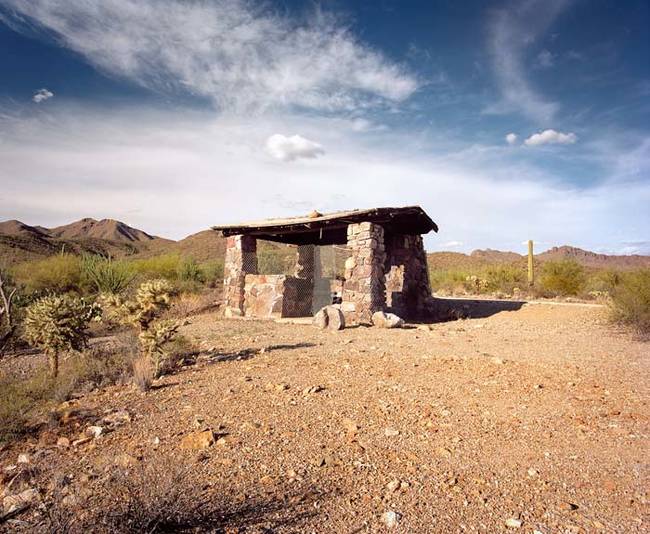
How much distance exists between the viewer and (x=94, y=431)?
3967 millimetres

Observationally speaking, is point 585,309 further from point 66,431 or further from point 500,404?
point 66,431

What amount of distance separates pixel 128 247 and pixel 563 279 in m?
36.4

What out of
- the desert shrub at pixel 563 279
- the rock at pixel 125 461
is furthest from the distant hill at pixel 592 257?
the rock at pixel 125 461

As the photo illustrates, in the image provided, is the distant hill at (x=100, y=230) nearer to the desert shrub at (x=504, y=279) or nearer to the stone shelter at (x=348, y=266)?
the desert shrub at (x=504, y=279)

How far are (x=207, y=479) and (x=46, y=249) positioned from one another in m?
34.9

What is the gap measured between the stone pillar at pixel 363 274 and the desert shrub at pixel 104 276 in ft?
23.9

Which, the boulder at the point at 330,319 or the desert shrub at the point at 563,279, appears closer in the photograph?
the boulder at the point at 330,319

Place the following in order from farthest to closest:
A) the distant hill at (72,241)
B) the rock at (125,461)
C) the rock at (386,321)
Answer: the distant hill at (72,241) → the rock at (386,321) → the rock at (125,461)

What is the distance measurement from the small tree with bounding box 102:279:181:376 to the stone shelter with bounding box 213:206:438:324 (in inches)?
213

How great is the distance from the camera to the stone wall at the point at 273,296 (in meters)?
12.2

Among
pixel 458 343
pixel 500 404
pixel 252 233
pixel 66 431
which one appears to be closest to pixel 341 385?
pixel 500 404

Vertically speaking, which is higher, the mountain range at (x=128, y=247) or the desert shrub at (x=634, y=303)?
the mountain range at (x=128, y=247)

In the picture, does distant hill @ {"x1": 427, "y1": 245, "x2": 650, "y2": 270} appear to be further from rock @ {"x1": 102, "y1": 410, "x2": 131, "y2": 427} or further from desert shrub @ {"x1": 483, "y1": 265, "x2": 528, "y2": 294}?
rock @ {"x1": 102, "y1": 410, "x2": 131, "y2": 427}

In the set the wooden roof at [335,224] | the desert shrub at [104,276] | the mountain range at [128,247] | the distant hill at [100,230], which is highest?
the distant hill at [100,230]
